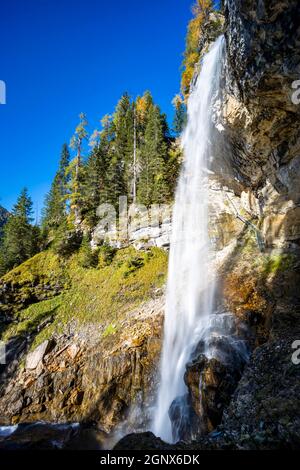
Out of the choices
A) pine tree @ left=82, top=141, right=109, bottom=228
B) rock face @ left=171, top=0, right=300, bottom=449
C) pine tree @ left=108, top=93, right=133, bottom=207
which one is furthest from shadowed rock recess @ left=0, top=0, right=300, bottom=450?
pine tree @ left=108, top=93, right=133, bottom=207

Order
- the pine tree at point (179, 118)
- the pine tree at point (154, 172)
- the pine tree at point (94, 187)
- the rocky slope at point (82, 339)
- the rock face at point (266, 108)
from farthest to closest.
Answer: the pine tree at point (179, 118) < the pine tree at point (94, 187) < the pine tree at point (154, 172) < the rocky slope at point (82, 339) < the rock face at point (266, 108)

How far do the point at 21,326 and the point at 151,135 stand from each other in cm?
2566

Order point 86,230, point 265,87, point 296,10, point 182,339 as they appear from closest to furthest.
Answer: point 296,10, point 265,87, point 182,339, point 86,230

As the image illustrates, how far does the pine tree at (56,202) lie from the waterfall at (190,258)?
17.7m

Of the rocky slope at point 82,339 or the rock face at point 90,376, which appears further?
the rocky slope at point 82,339

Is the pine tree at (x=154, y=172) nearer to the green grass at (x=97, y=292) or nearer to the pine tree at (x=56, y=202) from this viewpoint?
the green grass at (x=97, y=292)

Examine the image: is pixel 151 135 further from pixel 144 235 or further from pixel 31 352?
pixel 31 352

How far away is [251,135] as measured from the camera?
38.8ft

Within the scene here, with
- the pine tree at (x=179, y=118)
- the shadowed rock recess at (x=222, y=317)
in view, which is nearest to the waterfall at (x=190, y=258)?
the shadowed rock recess at (x=222, y=317)

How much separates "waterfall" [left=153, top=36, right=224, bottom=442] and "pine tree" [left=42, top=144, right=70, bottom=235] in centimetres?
1768

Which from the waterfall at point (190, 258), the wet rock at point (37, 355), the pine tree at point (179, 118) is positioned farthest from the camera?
the pine tree at point (179, 118)

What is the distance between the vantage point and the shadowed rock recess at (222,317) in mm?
7051

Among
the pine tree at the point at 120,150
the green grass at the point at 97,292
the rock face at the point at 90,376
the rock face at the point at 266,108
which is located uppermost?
the pine tree at the point at 120,150

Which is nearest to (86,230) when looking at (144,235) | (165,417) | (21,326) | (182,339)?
(144,235)
